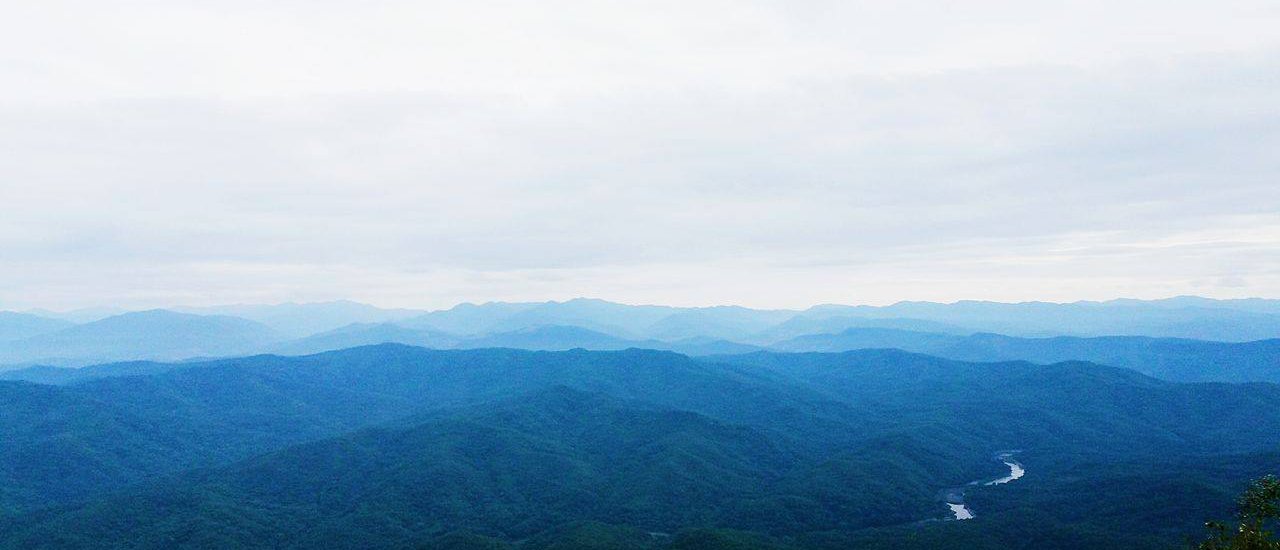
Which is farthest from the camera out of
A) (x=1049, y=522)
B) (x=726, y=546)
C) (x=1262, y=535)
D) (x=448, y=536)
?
(x=1049, y=522)

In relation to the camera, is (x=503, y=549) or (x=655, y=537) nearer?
(x=503, y=549)

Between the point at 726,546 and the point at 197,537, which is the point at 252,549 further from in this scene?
the point at 726,546

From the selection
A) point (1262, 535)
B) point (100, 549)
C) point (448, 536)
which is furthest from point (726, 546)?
point (100, 549)

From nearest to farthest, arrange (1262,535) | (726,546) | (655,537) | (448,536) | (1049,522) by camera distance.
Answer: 1. (1262,535)
2. (726,546)
3. (448,536)
4. (1049,522)
5. (655,537)

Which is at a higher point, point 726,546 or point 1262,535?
point 1262,535

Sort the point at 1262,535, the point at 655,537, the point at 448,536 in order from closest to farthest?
1. the point at 1262,535
2. the point at 448,536
3. the point at 655,537

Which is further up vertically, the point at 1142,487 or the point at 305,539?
the point at 1142,487

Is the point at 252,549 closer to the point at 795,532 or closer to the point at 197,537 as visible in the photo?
the point at 197,537

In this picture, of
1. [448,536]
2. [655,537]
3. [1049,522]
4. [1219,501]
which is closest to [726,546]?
[655,537]

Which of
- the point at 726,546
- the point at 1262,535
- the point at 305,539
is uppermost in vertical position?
the point at 1262,535
